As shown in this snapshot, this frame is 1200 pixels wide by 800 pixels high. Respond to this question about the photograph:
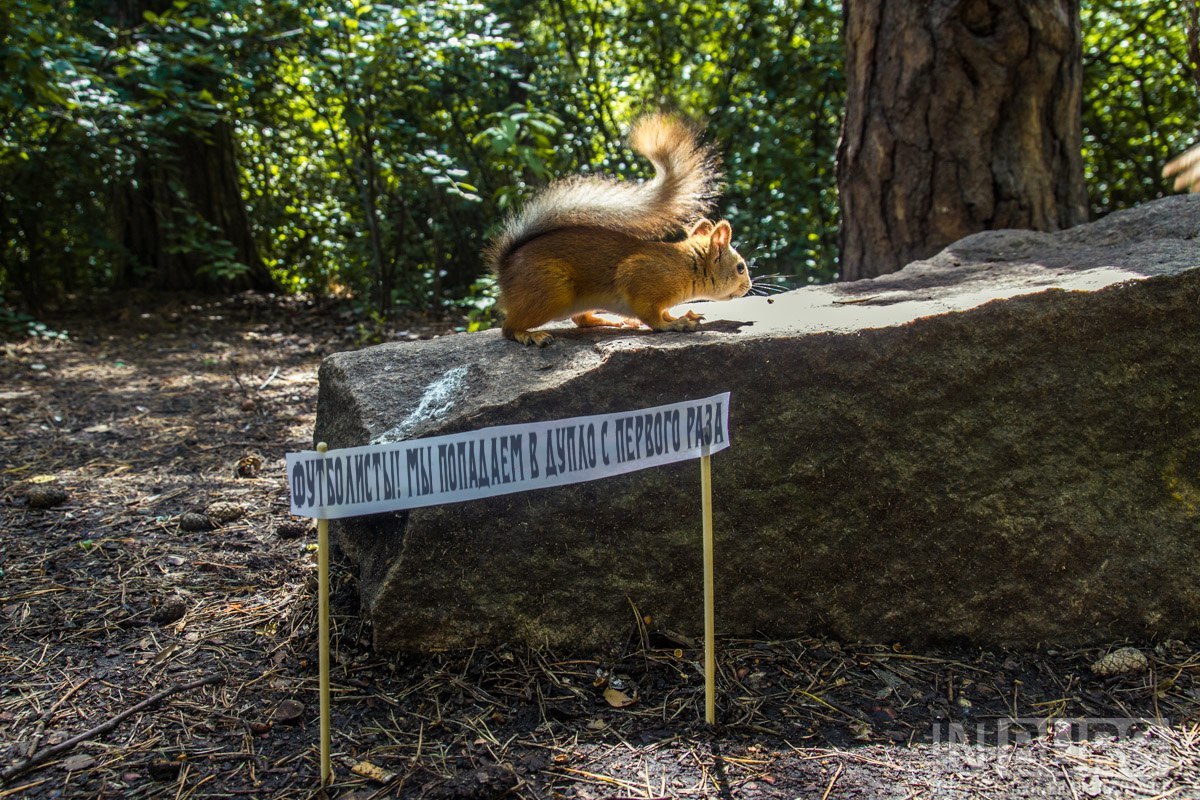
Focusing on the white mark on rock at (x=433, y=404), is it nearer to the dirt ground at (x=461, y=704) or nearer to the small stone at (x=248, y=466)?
the dirt ground at (x=461, y=704)

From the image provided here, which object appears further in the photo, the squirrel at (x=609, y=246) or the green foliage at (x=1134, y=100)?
the green foliage at (x=1134, y=100)

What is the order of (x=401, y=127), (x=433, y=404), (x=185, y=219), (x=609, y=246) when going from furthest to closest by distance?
(x=185, y=219) → (x=401, y=127) → (x=609, y=246) → (x=433, y=404)

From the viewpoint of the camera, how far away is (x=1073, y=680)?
7.75 ft

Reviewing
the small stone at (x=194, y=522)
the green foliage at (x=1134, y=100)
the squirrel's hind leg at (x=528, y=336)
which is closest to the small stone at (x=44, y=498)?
the small stone at (x=194, y=522)

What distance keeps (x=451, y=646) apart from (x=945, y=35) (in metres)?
3.53

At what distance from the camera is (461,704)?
7.13 feet

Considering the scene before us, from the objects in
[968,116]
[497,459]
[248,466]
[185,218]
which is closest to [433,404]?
[497,459]

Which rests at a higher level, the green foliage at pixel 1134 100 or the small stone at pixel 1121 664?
the green foliage at pixel 1134 100

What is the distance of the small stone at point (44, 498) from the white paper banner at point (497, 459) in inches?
77.8

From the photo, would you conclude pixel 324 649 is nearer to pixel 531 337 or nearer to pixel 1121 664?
pixel 531 337

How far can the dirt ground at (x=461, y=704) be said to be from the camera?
190cm

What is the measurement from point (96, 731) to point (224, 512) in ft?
4.28

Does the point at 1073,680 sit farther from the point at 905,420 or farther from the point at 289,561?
the point at 289,561

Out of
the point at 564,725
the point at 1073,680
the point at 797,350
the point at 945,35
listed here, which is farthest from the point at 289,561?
the point at 945,35
